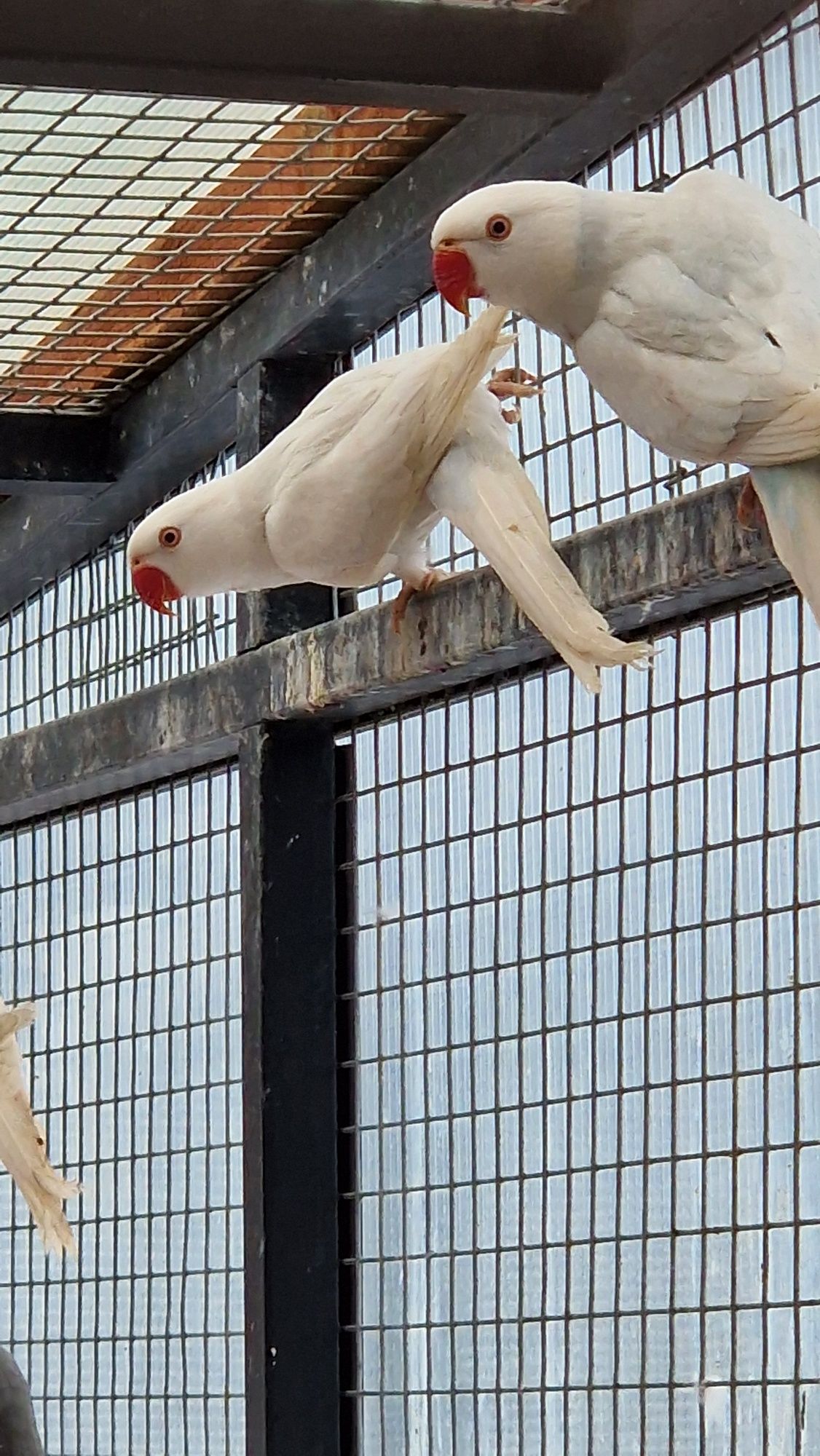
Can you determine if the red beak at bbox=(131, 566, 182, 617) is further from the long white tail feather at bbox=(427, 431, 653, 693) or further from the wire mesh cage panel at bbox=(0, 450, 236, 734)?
the long white tail feather at bbox=(427, 431, 653, 693)

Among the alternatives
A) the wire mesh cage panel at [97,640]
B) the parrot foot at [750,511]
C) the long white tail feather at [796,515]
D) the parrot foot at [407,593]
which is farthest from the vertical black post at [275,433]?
the long white tail feather at [796,515]

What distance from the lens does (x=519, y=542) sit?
4.58 ft

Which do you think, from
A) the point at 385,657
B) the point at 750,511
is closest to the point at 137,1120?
the point at 385,657

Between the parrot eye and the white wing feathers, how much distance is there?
157mm

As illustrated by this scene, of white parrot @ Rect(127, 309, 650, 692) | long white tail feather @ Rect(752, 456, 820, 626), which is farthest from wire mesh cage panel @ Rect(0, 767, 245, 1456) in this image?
long white tail feather @ Rect(752, 456, 820, 626)

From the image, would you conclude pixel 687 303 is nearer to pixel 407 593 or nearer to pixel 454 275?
pixel 454 275

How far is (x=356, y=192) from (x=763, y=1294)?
94 cm

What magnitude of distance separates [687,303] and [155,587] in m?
0.69

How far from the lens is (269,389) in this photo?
1.98 meters

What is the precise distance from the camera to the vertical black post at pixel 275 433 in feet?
6.40

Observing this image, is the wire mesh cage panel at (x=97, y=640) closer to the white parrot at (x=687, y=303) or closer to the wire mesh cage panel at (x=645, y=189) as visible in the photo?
the wire mesh cage panel at (x=645, y=189)

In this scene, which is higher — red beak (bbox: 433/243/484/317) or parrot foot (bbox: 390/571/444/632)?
red beak (bbox: 433/243/484/317)

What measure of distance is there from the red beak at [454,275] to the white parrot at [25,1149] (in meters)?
0.80

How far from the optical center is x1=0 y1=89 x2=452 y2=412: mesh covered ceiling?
1.70 metres
